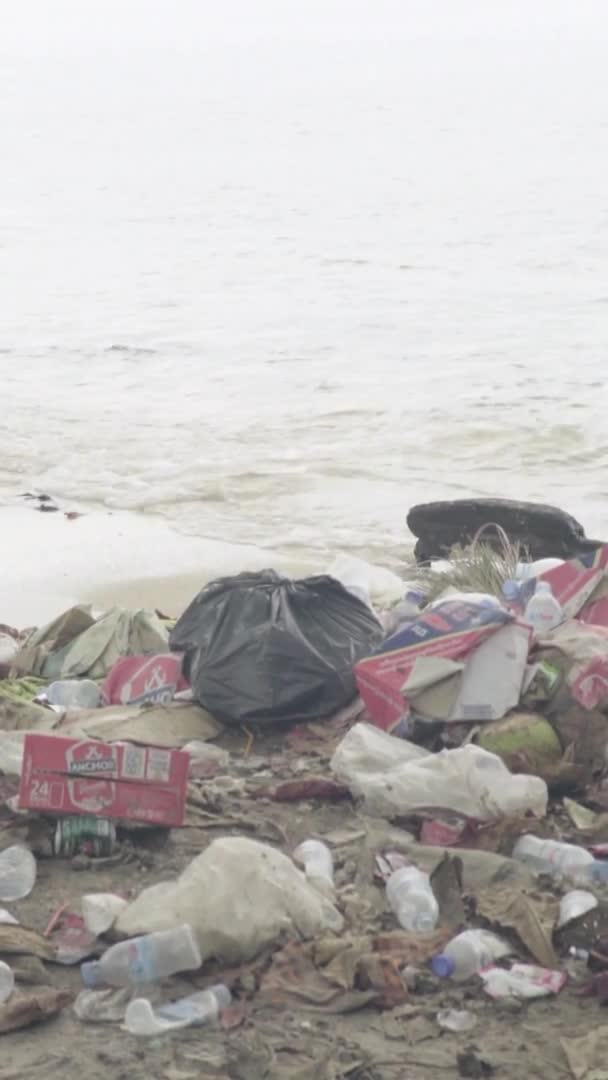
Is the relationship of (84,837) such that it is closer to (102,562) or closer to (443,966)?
(443,966)

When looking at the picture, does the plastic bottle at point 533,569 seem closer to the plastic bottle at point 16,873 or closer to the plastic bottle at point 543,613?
the plastic bottle at point 543,613

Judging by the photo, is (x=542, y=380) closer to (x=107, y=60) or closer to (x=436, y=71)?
(x=436, y=71)

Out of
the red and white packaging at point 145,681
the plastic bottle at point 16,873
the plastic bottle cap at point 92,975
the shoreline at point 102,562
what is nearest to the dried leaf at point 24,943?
the plastic bottle cap at point 92,975

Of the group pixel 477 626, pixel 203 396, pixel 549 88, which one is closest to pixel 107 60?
pixel 549 88

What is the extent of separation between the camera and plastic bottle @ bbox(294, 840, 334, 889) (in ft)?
11.1

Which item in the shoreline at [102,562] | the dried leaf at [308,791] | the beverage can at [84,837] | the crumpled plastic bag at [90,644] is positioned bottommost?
the shoreline at [102,562]

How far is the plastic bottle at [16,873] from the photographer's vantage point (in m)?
3.38

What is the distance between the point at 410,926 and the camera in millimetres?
3217

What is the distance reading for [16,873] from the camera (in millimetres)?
3414

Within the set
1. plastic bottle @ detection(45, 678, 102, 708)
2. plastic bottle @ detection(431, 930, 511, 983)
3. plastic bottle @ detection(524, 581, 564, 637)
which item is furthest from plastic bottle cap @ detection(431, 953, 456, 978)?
plastic bottle @ detection(45, 678, 102, 708)

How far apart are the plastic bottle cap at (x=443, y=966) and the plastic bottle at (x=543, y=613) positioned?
159 cm

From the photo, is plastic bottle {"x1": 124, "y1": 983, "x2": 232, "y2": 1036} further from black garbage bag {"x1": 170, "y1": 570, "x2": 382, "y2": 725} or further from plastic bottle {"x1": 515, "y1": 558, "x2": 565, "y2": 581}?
plastic bottle {"x1": 515, "y1": 558, "x2": 565, "y2": 581}

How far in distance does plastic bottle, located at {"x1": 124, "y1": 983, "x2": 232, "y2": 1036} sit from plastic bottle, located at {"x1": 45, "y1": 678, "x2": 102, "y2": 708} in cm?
181

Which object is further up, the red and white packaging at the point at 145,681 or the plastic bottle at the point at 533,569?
the plastic bottle at the point at 533,569
